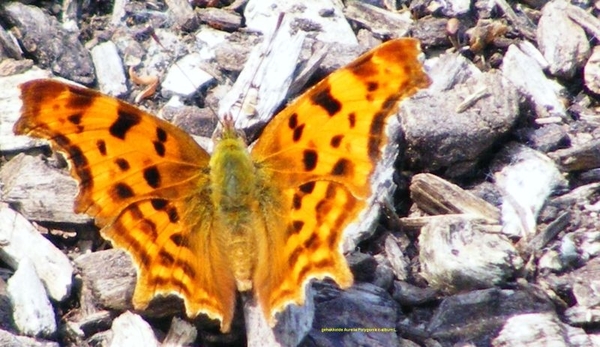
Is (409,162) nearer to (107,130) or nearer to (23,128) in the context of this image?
(107,130)

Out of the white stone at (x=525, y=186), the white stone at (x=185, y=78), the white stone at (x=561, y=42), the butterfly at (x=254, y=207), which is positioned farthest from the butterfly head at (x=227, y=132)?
the white stone at (x=561, y=42)

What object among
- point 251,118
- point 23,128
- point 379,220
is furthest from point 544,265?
point 23,128

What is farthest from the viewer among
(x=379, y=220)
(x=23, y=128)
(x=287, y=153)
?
(x=379, y=220)

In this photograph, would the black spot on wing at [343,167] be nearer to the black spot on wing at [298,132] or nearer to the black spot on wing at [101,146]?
the black spot on wing at [298,132]

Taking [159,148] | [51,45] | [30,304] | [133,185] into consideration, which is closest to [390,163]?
[159,148]

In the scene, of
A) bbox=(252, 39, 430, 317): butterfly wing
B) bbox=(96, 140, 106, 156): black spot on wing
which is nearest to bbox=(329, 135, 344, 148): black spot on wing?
bbox=(252, 39, 430, 317): butterfly wing

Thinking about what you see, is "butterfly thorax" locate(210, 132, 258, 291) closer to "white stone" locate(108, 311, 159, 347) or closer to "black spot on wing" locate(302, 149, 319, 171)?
"black spot on wing" locate(302, 149, 319, 171)
